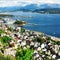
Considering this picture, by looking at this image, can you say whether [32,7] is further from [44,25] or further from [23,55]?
[23,55]

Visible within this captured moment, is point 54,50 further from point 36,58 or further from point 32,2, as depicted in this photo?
point 32,2

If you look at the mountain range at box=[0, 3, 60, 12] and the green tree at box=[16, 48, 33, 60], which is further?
the mountain range at box=[0, 3, 60, 12]

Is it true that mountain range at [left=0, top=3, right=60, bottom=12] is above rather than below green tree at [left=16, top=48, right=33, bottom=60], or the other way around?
below

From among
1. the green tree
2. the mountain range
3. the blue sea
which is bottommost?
the mountain range

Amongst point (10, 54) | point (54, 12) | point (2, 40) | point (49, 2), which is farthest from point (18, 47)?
point (49, 2)

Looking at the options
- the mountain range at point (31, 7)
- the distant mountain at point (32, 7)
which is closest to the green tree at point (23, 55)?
the distant mountain at point (32, 7)

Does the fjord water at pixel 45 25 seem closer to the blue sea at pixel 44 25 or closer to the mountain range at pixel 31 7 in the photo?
the blue sea at pixel 44 25

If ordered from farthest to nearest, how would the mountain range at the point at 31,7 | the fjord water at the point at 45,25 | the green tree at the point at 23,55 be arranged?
the mountain range at the point at 31,7 → the fjord water at the point at 45,25 → the green tree at the point at 23,55

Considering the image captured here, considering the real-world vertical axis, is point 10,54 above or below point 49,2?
above

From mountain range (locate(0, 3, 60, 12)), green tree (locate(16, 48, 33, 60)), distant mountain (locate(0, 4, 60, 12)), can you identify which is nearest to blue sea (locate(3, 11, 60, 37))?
distant mountain (locate(0, 4, 60, 12))

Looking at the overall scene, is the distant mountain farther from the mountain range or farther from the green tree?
the green tree

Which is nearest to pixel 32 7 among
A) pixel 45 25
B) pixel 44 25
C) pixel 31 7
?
pixel 31 7
